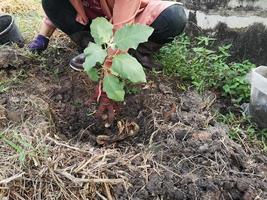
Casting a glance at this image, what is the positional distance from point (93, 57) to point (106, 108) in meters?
0.36

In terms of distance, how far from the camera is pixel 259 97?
2.09m

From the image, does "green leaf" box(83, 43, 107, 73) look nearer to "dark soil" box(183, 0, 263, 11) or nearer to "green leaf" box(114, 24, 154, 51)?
"green leaf" box(114, 24, 154, 51)

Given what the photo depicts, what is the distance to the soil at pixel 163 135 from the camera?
5.34 ft

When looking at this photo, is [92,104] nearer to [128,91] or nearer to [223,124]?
[128,91]

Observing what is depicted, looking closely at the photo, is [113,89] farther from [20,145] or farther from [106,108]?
[20,145]

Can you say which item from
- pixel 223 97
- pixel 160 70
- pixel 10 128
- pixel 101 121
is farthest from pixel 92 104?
pixel 223 97

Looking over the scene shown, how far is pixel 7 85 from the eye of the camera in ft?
7.34

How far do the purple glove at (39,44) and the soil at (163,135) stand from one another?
0.18 m

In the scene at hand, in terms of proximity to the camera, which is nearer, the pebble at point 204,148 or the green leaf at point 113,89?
the green leaf at point 113,89

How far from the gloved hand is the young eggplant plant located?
6.0 inches

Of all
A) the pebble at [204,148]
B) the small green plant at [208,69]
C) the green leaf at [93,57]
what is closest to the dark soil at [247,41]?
the small green plant at [208,69]

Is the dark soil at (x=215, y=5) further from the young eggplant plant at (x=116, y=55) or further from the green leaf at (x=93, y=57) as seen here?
the green leaf at (x=93, y=57)

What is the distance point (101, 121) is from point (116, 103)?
10 centimetres

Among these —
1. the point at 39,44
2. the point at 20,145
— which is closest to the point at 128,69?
the point at 20,145
